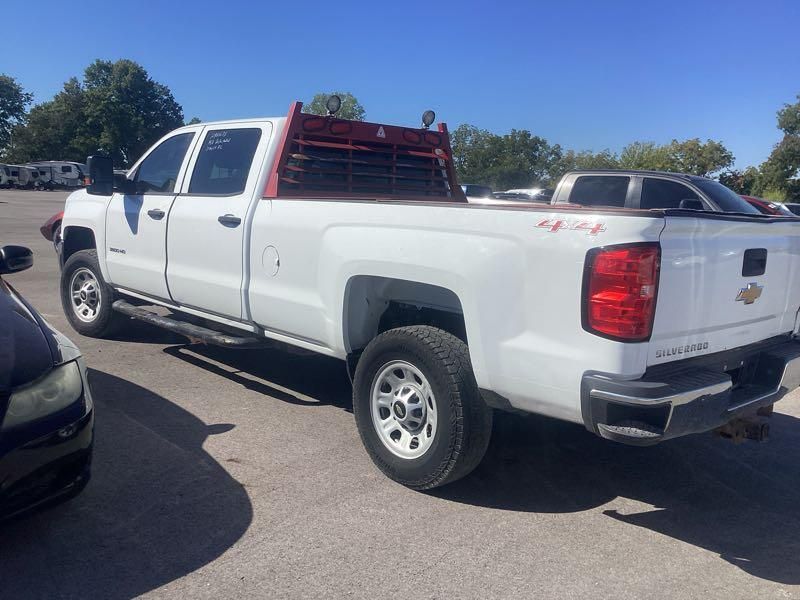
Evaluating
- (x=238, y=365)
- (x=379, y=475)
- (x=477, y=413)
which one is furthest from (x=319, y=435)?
(x=238, y=365)

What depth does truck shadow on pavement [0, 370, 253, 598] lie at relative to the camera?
3.07 m

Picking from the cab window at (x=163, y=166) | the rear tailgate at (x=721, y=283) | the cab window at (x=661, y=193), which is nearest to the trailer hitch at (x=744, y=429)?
the rear tailgate at (x=721, y=283)

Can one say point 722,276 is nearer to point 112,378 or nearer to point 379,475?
point 379,475

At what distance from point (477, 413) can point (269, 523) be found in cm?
121

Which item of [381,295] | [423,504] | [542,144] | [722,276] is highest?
[542,144]

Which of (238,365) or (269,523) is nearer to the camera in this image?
(269,523)

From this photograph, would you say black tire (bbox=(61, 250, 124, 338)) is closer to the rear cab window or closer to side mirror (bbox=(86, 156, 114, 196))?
side mirror (bbox=(86, 156, 114, 196))

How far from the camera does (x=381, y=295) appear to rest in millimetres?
4484

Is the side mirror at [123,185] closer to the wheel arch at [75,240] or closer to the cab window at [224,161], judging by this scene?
the cab window at [224,161]

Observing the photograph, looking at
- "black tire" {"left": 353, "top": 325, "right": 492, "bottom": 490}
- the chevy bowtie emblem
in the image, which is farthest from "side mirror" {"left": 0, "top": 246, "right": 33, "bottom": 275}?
the chevy bowtie emblem

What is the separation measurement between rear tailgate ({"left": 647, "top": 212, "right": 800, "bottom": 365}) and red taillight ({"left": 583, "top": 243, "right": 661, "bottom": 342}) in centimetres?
7

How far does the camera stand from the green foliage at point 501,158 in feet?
151

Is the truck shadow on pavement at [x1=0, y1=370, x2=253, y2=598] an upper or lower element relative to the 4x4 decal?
lower

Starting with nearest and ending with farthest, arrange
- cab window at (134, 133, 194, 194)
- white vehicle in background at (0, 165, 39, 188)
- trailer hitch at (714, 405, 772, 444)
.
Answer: trailer hitch at (714, 405, 772, 444) < cab window at (134, 133, 194, 194) < white vehicle in background at (0, 165, 39, 188)
